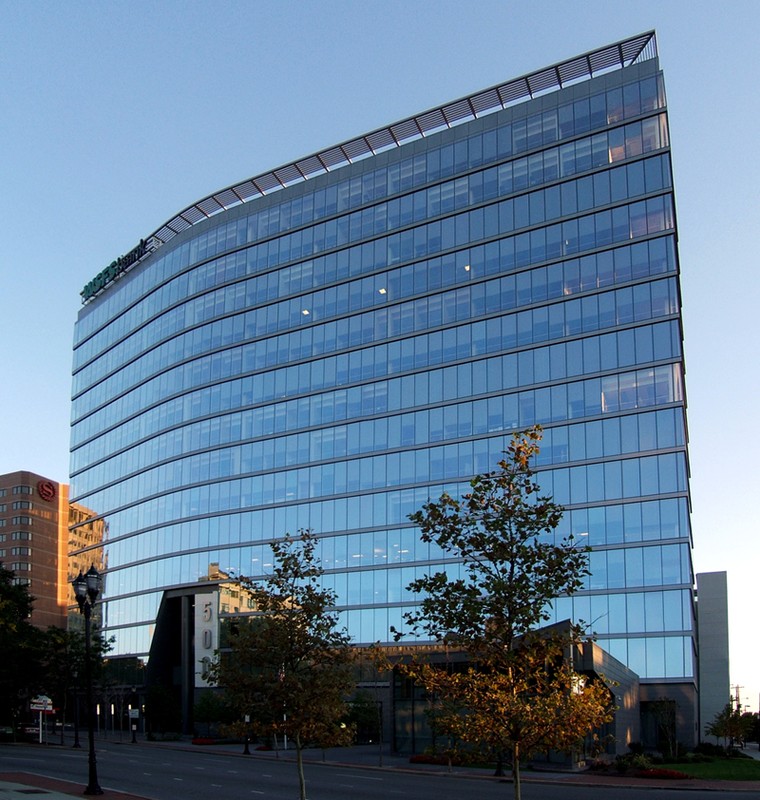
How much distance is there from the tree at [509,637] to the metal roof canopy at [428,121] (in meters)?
76.9

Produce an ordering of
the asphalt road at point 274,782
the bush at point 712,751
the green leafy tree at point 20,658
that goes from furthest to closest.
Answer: the green leafy tree at point 20,658 → the bush at point 712,751 → the asphalt road at point 274,782

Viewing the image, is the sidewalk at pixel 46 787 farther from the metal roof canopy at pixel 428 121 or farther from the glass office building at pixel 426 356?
the metal roof canopy at pixel 428 121

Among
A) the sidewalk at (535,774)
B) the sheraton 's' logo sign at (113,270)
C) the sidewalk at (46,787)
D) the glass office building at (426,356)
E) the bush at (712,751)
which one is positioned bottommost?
the bush at (712,751)

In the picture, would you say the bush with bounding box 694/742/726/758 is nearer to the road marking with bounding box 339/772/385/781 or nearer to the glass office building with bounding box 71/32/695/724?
the glass office building with bounding box 71/32/695/724

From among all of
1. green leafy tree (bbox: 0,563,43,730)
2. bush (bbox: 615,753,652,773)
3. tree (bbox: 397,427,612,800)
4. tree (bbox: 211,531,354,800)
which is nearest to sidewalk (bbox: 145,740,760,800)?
bush (bbox: 615,753,652,773)

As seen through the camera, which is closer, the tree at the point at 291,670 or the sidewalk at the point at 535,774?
the tree at the point at 291,670

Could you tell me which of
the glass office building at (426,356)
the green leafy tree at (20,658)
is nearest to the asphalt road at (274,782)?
the green leafy tree at (20,658)

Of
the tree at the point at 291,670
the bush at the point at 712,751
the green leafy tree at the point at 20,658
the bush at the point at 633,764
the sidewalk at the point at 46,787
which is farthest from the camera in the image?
the green leafy tree at the point at 20,658

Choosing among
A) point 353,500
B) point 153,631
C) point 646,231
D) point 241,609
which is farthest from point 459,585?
point 153,631

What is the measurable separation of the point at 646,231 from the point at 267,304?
135 ft

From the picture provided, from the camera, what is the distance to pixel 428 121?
98500 mm

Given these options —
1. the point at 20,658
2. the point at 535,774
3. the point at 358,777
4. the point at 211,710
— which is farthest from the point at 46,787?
the point at 211,710

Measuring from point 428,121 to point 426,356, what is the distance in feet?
77.4

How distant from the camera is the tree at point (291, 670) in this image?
3000 centimetres
